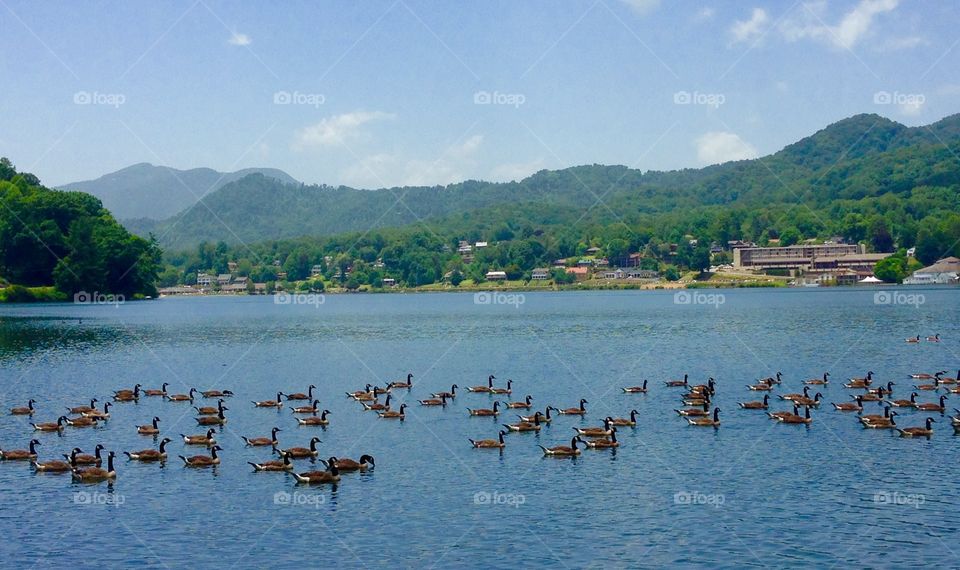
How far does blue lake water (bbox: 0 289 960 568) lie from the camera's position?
2291 cm

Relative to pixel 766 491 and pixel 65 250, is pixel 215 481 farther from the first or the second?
pixel 65 250

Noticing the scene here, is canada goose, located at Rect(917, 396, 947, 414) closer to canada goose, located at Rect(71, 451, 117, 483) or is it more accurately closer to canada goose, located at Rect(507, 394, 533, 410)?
canada goose, located at Rect(507, 394, 533, 410)

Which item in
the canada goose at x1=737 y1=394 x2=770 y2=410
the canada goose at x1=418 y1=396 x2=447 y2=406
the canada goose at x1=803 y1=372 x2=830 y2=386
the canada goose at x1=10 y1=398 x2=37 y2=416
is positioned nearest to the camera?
the canada goose at x1=737 y1=394 x2=770 y2=410

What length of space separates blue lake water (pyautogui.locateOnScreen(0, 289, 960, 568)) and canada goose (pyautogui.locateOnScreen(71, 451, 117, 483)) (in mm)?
628

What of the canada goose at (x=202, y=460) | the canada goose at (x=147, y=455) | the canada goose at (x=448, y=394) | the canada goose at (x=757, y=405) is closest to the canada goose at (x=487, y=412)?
the canada goose at (x=448, y=394)

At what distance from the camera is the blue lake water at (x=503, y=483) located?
22.9 metres

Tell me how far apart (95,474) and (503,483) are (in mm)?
12214

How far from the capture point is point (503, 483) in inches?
1155

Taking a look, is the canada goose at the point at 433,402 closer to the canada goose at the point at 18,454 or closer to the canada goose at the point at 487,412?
the canada goose at the point at 487,412

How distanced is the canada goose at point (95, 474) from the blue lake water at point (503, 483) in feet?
2.06

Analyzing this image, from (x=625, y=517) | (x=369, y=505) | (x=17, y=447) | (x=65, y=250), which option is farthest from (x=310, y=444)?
(x=65, y=250)

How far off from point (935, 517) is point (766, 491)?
446cm

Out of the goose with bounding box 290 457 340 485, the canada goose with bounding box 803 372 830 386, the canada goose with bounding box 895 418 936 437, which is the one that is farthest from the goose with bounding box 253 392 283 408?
the canada goose with bounding box 895 418 936 437

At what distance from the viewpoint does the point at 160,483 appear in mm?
29922
